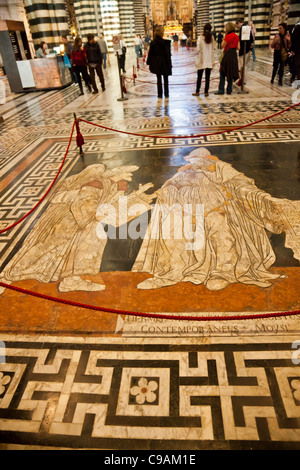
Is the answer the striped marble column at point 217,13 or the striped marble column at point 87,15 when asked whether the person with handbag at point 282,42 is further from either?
the striped marble column at point 217,13

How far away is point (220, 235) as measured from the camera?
9.03 ft

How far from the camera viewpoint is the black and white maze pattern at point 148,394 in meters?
1.47

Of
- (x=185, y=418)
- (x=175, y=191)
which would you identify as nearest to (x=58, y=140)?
(x=175, y=191)

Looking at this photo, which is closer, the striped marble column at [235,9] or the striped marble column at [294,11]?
the striped marble column at [294,11]

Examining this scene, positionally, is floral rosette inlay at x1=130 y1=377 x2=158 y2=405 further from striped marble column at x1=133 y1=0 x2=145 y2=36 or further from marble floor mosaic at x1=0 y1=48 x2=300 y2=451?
striped marble column at x1=133 y1=0 x2=145 y2=36

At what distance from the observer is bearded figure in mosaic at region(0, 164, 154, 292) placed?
2520 mm

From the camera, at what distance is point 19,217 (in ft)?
11.1

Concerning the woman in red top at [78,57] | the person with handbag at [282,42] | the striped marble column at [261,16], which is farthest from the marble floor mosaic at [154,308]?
the striped marble column at [261,16]

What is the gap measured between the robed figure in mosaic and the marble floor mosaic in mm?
14

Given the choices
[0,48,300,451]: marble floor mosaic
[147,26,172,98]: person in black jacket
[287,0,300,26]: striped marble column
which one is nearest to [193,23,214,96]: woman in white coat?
[147,26,172,98]: person in black jacket
